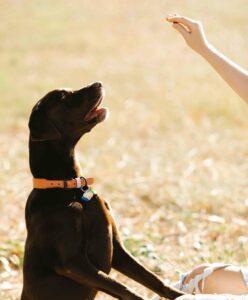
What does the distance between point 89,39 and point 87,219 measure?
16250 millimetres

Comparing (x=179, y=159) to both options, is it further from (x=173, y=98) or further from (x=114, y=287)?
(x=114, y=287)

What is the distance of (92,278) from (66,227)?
30 cm

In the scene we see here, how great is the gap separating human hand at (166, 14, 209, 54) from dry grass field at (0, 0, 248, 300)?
1.80 meters

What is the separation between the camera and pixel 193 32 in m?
3.85

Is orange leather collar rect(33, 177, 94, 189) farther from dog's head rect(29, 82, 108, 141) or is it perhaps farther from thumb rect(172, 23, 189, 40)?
thumb rect(172, 23, 189, 40)

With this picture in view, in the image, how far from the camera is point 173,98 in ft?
39.2

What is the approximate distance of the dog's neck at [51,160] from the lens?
3.74 metres

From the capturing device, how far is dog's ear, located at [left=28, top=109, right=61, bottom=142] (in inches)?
145

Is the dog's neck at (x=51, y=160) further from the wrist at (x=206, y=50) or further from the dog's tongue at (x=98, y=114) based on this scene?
the wrist at (x=206, y=50)

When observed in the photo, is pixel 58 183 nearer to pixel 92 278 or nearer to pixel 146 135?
pixel 92 278

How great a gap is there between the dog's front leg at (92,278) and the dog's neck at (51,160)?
0.54m

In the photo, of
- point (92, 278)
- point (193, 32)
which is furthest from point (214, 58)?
point (92, 278)

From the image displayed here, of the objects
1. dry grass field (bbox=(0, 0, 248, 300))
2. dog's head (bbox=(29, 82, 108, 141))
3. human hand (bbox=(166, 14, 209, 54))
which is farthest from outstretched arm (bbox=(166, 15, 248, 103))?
dry grass field (bbox=(0, 0, 248, 300))

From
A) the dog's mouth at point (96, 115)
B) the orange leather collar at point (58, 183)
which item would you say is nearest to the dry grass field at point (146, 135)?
the orange leather collar at point (58, 183)
